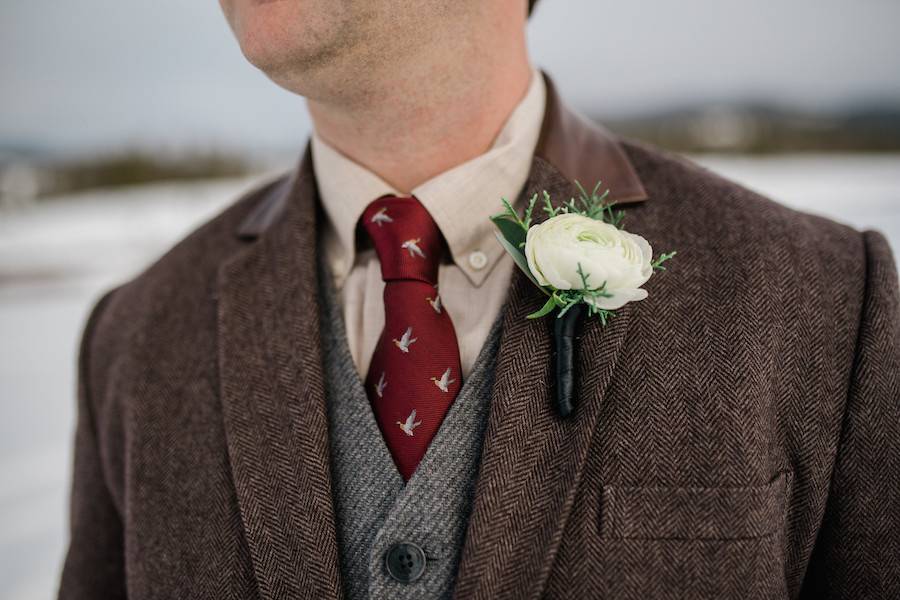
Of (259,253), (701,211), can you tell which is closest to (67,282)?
(259,253)

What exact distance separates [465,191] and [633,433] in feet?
1.55

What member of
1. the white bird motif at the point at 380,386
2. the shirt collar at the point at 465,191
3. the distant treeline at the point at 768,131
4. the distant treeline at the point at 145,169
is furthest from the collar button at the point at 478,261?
the distant treeline at the point at 145,169

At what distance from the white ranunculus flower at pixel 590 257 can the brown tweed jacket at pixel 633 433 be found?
0.09 m

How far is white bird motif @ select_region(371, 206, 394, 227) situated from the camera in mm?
1102

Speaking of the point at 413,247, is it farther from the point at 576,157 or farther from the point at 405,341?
the point at 576,157

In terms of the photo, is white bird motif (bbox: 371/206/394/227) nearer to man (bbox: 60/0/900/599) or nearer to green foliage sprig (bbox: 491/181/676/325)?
man (bbox: 60/0/900/599)

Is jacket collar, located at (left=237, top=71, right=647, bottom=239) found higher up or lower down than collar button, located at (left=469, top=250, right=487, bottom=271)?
higher up

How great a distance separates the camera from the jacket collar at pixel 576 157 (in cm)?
109

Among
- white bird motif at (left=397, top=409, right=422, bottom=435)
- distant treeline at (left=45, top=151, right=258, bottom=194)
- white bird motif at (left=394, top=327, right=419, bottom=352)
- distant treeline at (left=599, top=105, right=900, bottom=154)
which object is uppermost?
white bird motif at (left=394, top=327, right=419, bottom=352)

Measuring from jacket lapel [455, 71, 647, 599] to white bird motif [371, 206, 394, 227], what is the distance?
0.25 m

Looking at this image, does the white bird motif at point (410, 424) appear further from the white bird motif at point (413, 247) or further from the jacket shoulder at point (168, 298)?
the jacket shoulder at point (168, 298)

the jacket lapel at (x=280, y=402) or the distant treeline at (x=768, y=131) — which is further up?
the jacket lapel at (x=280, y=402)

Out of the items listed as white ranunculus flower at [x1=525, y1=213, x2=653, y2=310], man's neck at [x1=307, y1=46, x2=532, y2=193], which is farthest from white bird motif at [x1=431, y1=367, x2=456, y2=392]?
man's neck at [x1=307, y1=46, x2=532, y2=193]

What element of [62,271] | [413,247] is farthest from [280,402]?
[62,271]
